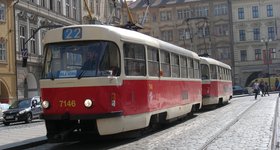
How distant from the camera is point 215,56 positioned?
→ 8069cm

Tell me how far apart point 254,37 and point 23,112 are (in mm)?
57632

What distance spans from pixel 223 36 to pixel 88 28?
70.2m

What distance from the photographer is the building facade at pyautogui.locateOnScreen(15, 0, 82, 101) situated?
133 ft

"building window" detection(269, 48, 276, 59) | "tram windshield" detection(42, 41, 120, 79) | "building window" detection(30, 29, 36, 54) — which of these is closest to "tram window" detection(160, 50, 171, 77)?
"tram windshield" detection(42, 41, 120, 79)

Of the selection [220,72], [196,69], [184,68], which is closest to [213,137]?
[184,68]

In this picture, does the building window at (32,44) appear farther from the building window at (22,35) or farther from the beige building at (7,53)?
the beige building at (7,53)

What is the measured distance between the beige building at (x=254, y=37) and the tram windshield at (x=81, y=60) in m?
67.5

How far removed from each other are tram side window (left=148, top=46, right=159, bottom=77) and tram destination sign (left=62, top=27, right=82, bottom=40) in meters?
2.81

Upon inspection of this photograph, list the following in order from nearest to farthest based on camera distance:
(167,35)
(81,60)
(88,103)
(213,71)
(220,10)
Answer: (88,103) < (81,60) < (213,71) < (220,10) < (167,35)

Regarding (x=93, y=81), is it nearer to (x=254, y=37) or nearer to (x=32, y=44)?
(x=32, y=44)

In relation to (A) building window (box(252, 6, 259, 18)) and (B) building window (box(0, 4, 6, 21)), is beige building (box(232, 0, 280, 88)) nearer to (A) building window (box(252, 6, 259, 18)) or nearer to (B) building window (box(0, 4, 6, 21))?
(A) building window (box(252, 6, 259, 18))

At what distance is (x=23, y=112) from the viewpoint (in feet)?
95.7

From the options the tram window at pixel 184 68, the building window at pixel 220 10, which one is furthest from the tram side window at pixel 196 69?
the building window at pixel 220 10

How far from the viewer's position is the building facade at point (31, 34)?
40.6m
